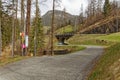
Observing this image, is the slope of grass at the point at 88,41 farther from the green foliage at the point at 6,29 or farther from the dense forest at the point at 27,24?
the green foliage at the point at 6,29

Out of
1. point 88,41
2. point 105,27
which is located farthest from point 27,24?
point 105,27

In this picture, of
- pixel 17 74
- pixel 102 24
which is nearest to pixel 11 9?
pixel 17 74

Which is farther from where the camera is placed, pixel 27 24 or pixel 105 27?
pixel 105 27

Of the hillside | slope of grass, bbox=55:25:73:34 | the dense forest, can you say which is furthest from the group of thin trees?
slope of grass, bbox=55:25:73:34

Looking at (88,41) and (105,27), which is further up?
(105,27)

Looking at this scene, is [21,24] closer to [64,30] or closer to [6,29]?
[6,29]

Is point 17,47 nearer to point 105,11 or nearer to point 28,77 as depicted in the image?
→ point 28,77

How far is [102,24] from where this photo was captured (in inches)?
3915

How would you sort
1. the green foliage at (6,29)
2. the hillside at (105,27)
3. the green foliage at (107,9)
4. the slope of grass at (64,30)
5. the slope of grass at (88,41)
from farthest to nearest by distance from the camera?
the slope of grass at (64,30), the green foliage at (107,9), the hillside at (105,27), the slope of grass at (88,41), the green foliage at (6,29)

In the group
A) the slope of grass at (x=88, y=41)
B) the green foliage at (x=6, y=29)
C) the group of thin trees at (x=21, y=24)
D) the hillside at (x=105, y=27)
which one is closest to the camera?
the group of thin trees at (x=21, y=24)

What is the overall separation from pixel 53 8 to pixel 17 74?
2857 centimetres

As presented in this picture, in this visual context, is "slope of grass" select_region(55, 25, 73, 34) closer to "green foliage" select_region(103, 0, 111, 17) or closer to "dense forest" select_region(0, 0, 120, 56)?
"dense forest" select_region(0, 0, 120, 56)

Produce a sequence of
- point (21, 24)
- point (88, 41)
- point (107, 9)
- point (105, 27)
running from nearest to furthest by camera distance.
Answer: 1. point (21, 24)
2. point (88, 41)
3. point (105, 27)
4. point (107, 9)

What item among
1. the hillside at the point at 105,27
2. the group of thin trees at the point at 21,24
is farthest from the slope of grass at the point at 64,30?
the group of thin trees at the point at 21,24
